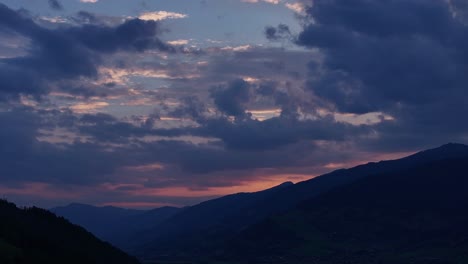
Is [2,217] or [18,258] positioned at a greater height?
[2,217]

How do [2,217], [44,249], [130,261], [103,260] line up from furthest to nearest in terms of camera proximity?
[130,261]
[103,260]
[2,217]
[44,249]

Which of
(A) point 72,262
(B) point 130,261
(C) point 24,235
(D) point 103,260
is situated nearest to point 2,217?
(C) point 24,235

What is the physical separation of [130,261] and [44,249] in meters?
32.6

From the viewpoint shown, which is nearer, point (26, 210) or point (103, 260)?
point (103, 260)

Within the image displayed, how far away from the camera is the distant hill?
257 ft

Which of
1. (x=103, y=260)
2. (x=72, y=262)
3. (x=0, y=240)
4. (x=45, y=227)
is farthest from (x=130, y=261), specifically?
(x=0, y=240)

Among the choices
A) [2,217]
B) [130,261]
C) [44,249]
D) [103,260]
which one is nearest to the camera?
[44,249]

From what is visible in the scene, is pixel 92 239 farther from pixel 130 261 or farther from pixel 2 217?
pixel 2 217

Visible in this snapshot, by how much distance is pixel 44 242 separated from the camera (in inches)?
3703

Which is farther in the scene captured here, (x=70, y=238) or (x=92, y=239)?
→ (x=92, y=239)

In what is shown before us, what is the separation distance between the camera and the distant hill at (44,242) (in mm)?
78438

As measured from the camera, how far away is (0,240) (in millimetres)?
76188

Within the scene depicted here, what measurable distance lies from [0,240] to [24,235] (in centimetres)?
1644

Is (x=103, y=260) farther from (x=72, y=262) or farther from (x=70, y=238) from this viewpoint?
(x=72, y=262)
